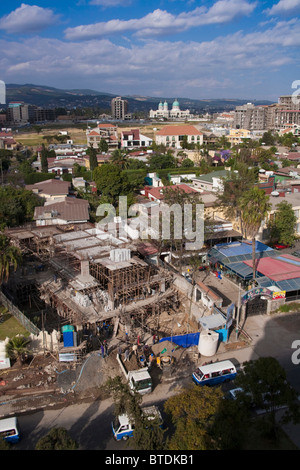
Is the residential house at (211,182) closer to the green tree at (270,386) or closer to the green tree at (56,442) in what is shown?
the green tree at (270,386)

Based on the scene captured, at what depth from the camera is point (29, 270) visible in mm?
24969

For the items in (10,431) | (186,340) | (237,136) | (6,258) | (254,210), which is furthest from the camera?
(237,136)

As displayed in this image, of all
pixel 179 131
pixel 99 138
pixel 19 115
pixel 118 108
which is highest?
pixel 118 108

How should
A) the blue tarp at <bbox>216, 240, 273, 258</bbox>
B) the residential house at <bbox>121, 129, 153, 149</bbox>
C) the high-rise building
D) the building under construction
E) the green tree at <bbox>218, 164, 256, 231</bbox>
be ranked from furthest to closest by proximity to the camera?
the high-rise building → the residential house at <bbox>121, 129, 153, 149</bbox> → the green tree at <bbox>218, 164, 256, 231</bbox> → the blue tarp at <bbox>216, 240, 273, 258</bbox> → the building under construction

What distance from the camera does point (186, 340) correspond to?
60.4 feet

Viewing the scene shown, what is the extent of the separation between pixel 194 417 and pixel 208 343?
5997 mm

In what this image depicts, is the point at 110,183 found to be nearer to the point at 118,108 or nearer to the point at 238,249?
the point at 238,249

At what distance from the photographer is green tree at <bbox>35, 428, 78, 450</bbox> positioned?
33.5 ft

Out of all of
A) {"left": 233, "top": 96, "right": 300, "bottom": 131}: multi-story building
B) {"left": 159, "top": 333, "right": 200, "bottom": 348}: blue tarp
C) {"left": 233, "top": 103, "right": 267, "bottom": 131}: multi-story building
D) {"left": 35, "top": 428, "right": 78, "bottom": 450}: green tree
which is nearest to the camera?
{"left": 35, "top": 428, "right": 78, "bottom": 450}: green tree

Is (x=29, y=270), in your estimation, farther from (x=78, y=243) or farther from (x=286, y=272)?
(x=286, y=272)

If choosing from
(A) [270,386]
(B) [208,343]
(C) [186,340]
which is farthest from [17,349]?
(A) [270,386]

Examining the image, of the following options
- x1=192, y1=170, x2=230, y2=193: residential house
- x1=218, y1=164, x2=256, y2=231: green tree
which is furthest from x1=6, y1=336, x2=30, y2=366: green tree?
x1=192, y1=170, x2=230, y2=193: residential house

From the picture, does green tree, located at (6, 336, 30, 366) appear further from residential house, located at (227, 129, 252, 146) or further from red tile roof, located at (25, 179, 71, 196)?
residential house, located at (227, 129, 252, 146)

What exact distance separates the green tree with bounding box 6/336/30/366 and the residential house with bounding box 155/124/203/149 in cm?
7227
